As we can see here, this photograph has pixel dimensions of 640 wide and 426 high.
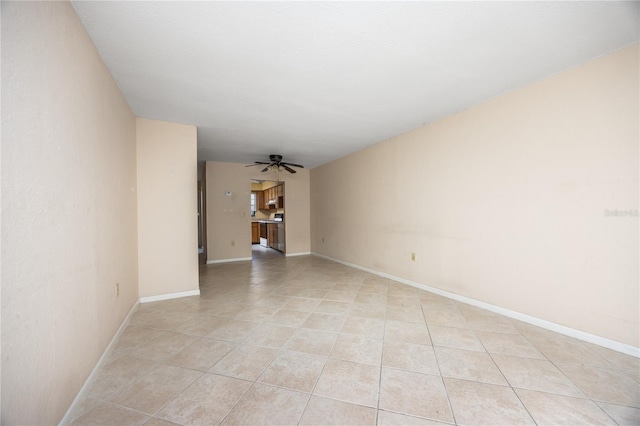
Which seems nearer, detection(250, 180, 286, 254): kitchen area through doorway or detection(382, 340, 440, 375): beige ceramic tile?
detection(382, 340, 440, 375): beige ceramic tile

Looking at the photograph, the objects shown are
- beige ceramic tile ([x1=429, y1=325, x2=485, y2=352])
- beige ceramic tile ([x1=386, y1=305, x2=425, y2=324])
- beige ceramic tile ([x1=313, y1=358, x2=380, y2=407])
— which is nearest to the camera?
beige ceramic tile ([x1=313, y1=358, x2=380, y2=407])

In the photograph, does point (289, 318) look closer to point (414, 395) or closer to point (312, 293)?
Answer: point (312, 293)

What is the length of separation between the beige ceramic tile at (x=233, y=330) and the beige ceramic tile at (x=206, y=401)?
0.53 m

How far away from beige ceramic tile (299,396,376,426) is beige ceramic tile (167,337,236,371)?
2.83ft

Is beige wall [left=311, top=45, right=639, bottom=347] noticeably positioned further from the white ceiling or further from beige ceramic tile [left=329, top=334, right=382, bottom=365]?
beige ceramic tile [left=329, top=334, right=382, bottom=365]

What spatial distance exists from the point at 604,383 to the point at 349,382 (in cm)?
167

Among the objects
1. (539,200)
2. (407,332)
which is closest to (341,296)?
(407,332)

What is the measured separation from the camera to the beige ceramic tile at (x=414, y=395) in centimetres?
135

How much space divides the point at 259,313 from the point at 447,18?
3.11 m

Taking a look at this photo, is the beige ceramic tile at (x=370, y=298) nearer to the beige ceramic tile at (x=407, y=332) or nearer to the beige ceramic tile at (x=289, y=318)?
the beige ceramic tile at (x=407, y=332)

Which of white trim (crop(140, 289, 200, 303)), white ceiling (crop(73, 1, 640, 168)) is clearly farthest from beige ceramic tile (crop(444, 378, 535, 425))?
white trim (crop(140, 289, 200, 303))

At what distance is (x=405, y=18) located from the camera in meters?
1.54

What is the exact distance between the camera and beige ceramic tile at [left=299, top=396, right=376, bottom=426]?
128 cm

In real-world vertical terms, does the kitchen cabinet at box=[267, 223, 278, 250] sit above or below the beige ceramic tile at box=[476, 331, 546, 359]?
above
